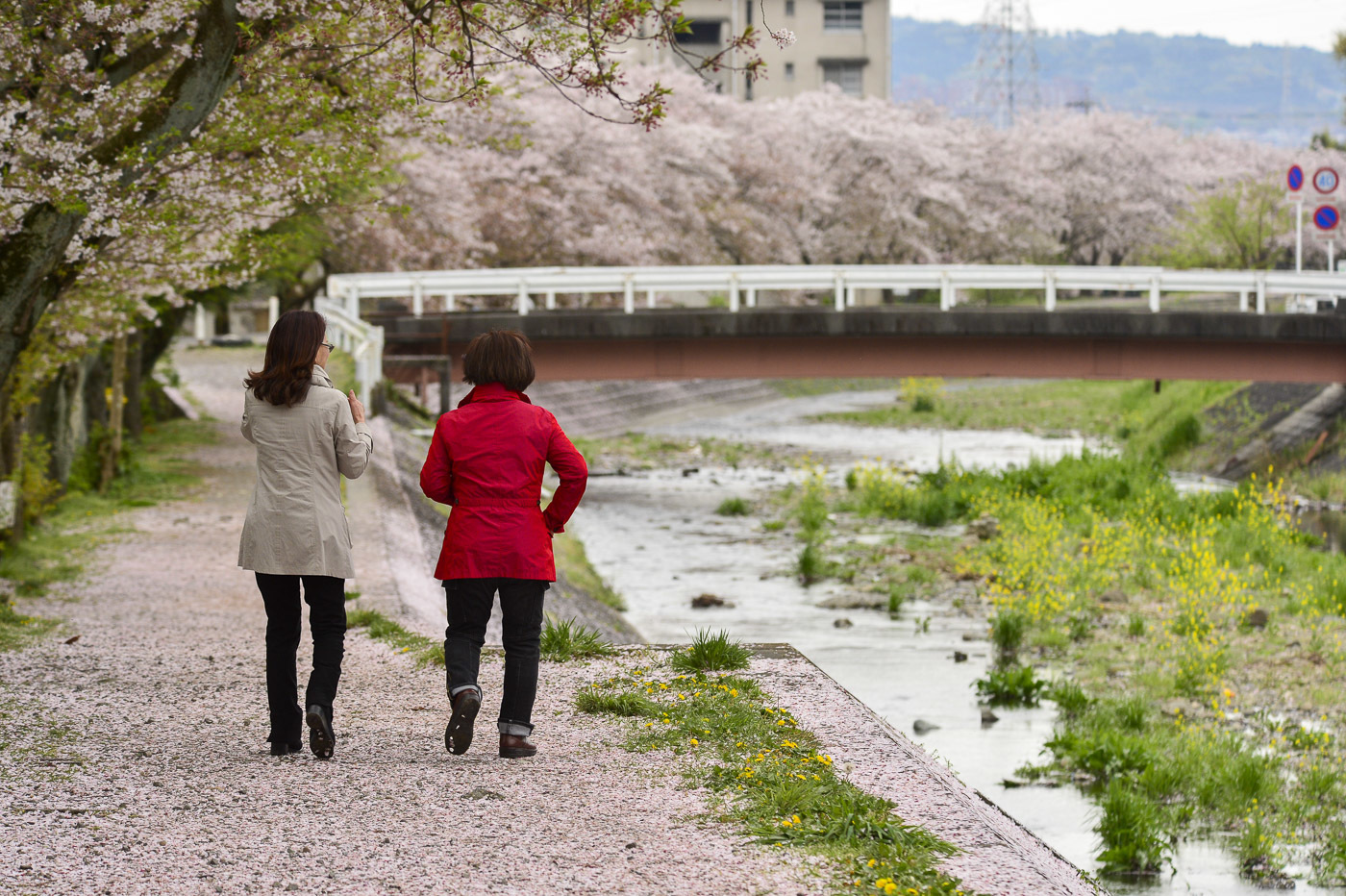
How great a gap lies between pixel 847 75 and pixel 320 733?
75513 millimetres

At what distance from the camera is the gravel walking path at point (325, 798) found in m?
4.04

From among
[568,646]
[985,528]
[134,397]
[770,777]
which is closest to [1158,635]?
[985,528]

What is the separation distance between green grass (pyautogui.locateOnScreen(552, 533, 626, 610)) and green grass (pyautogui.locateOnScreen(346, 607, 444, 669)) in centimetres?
488

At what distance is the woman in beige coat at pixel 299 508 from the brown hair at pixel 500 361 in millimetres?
469

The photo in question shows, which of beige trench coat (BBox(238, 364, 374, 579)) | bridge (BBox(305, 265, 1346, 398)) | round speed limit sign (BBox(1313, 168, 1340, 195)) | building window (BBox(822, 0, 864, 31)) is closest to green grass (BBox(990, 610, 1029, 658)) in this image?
beige trench coat (BBox(238, 364, 374, 579))

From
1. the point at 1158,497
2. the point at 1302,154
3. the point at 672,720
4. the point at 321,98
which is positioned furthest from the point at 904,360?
the point at 1302,154

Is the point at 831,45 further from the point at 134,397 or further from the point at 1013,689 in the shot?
the point at 1013,689

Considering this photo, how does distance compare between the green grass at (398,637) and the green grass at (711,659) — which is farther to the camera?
the green grass at (398,637)

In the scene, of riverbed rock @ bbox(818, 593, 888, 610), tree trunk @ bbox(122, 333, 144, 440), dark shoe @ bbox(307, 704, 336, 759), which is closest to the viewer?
dark shoe @ bbox(307, 704, 336, 759)

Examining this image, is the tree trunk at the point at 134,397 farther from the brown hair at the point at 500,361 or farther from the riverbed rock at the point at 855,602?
the brown hair at the point at 500,361

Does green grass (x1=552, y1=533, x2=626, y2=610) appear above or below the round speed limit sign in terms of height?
below

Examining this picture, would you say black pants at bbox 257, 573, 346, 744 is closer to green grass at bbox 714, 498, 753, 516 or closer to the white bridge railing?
the white bridge railing

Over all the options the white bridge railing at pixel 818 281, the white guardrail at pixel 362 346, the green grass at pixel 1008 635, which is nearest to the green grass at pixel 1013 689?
the green grass at pixel 1008 635

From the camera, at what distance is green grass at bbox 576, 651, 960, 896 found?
4078 millimetres
